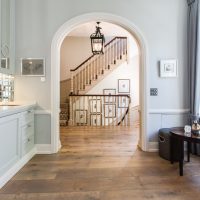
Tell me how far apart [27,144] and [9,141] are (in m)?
0.74

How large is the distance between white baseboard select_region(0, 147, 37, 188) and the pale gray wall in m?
0.90

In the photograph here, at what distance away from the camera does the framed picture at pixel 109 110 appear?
24.7 ft

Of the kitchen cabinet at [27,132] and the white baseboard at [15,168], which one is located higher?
the kitchen cabinet at [27,132]

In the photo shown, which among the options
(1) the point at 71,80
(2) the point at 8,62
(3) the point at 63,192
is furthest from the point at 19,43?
(1) the point at 71,80

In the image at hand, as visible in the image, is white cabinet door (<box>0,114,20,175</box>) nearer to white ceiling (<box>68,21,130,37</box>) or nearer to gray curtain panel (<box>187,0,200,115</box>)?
gray curtain panel (<box>187,0,200,115</box>)

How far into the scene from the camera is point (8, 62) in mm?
3473

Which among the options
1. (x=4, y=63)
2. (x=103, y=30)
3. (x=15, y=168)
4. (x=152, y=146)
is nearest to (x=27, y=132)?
(x=15, y=168)

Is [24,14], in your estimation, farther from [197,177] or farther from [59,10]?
[197,177]

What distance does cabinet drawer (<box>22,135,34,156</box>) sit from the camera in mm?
3205

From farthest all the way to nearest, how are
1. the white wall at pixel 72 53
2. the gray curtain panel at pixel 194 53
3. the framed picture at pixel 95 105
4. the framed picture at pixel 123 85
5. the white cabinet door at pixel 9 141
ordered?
the white wall at pixel 72 53 < the framed picture at pixel 123 85 < the framed picture at pixel 95 105 < the gray curtain panel at pixel 194 53 < the white cabinet door at pixel 9 141

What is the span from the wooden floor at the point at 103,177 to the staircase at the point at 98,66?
4.37m

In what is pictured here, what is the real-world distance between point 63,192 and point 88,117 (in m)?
5.26

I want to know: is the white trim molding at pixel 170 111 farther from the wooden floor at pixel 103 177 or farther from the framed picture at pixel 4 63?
the framed picture at pixel 4 63

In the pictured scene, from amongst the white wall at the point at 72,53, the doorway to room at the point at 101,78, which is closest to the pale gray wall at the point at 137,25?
the doorway to room at the point at 101,78
